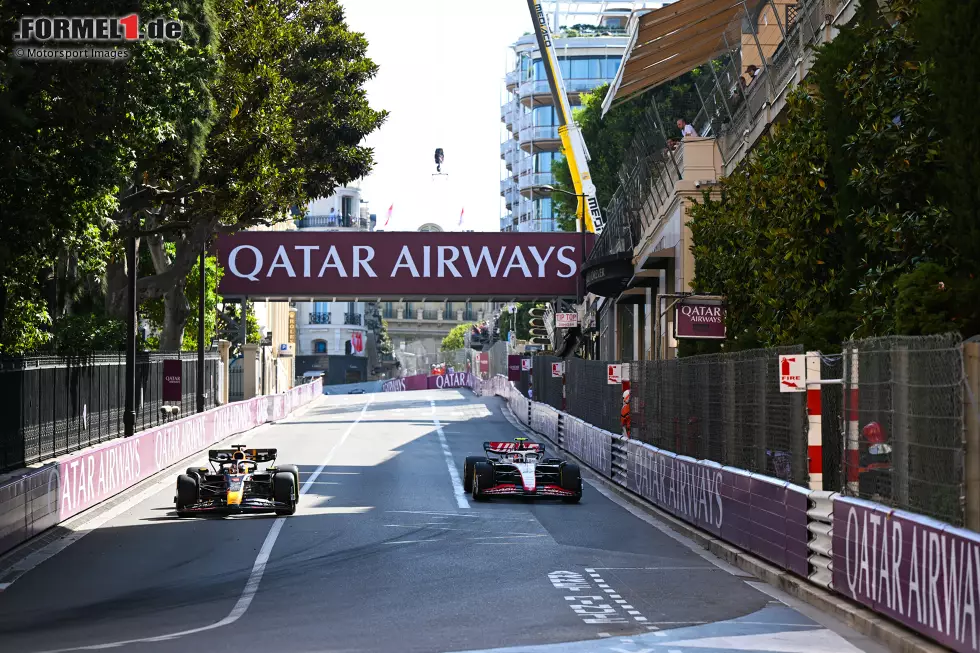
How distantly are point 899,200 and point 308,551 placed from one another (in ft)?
25.4

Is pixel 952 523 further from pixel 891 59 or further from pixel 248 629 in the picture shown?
pixel 891 59

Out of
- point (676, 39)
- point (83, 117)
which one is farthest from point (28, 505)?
point (676, 39)

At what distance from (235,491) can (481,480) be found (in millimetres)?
4431


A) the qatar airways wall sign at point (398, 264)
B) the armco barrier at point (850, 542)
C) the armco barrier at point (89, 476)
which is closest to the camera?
the armco barrier at point (850, 542)

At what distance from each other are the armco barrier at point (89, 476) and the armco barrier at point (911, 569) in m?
9.53

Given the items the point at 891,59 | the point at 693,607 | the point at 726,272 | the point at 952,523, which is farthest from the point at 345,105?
the point at 952,523

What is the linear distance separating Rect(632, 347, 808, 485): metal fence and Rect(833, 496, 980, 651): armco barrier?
215 cm

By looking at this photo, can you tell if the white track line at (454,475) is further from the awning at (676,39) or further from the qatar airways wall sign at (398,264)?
the qatar airways wall sign at (398,264)

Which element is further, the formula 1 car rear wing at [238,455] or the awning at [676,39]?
the awning at [676,39]

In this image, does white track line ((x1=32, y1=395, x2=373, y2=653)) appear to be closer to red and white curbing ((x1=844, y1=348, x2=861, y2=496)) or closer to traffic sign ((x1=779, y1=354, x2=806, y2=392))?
red and white curbing ((x1=844, y1=348, x2=861, y2=496))

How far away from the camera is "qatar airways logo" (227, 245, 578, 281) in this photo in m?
61.4

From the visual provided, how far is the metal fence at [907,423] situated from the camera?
10133 mm

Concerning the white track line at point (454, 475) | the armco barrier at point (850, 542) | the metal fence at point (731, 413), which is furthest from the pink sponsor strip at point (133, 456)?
the metal fence at point (731, 413)

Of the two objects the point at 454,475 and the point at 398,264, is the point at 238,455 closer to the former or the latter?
the point at 454,475
